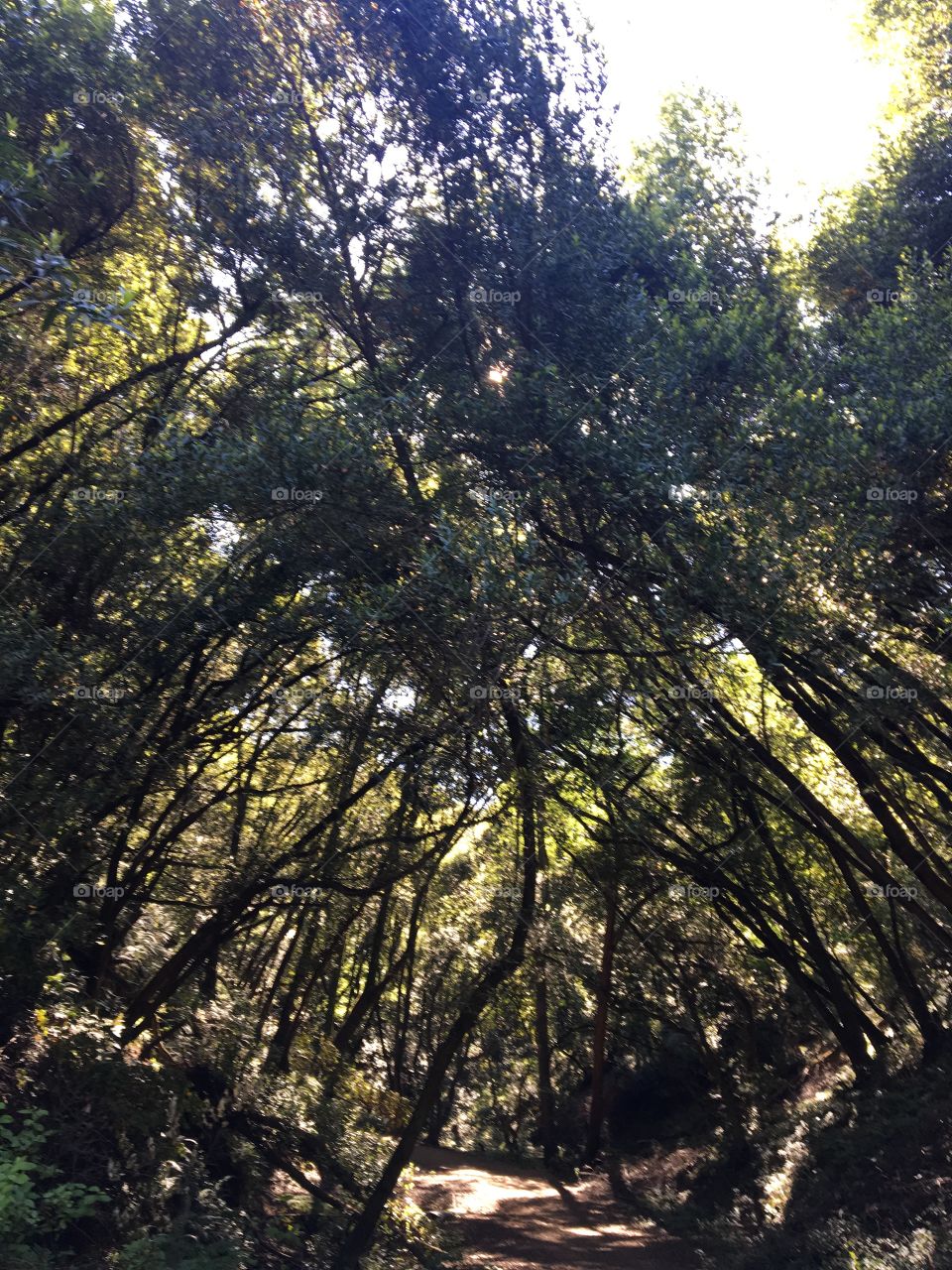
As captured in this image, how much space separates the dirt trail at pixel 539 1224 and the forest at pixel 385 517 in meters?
1.67

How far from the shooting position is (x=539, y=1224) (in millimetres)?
16875

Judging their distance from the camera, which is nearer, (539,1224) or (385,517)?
(385,517)

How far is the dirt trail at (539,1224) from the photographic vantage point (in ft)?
44.2

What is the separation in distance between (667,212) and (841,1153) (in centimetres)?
1228

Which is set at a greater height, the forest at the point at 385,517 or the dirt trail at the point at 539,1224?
the forest at the point at 385,517

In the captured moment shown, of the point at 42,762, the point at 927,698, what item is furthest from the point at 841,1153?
the point at 42,762

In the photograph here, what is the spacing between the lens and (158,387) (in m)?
10.6

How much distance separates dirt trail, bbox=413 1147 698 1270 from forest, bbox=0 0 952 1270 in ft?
5.47

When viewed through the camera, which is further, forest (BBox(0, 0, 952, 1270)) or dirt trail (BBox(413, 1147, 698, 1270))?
dirt trail (BBox(413, 1147, 698, 1270))

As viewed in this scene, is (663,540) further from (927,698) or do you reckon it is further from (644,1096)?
(644,1096)

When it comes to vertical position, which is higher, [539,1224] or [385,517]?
[385,517]

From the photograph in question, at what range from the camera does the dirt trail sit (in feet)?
44.2

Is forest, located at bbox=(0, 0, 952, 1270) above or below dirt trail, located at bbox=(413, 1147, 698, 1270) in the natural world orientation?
above

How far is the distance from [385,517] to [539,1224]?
44.2 feet
